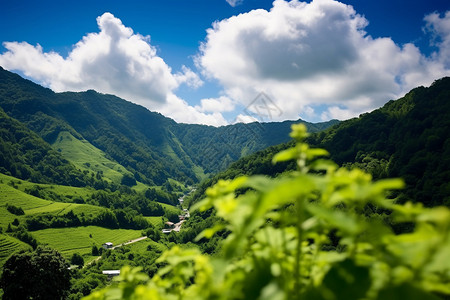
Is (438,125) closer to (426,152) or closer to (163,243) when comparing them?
(426,152)

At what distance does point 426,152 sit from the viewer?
320 feet

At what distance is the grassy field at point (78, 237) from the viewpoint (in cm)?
12594

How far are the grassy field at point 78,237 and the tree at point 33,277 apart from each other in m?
89.1

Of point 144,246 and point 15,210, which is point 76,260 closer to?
point 144,246

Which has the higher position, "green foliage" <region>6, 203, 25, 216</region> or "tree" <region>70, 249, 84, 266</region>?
"green foliage" <region>6, 203, 25, 216</region>

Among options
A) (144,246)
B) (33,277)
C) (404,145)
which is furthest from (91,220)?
(404,145)

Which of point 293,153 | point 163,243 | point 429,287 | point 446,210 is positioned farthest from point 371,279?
point 163,243

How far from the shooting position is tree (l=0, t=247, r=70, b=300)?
38.1 metres

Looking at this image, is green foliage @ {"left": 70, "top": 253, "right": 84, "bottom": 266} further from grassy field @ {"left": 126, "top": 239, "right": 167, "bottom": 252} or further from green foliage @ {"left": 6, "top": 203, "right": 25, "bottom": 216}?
green foliage @ {"left": 6, "top": 203, "right": 25, "bottom": 216}

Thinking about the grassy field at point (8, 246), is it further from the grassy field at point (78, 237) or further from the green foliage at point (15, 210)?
the green foliage at point (15, 210)

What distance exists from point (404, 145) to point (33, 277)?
416 ft

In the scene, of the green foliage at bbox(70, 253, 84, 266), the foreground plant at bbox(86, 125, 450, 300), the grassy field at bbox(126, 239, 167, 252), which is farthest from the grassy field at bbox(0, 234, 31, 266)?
the foreground plant at bbox(86, 125, 450, 300)

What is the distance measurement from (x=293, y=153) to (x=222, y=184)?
880 mm

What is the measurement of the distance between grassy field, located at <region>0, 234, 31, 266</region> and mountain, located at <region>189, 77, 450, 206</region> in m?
106
